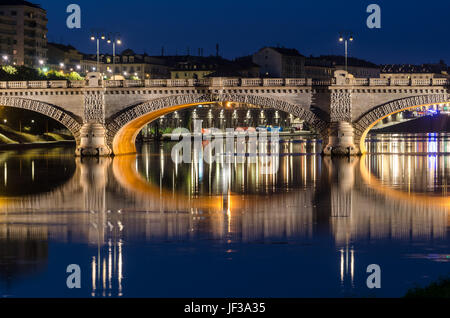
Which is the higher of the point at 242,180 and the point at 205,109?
the point at 205,109

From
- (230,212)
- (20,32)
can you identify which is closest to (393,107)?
(230,212)

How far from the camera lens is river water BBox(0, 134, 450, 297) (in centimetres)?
2091

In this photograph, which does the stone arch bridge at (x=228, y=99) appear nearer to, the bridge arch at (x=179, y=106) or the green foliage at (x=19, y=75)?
the bridge arch at (x=179, y=106)

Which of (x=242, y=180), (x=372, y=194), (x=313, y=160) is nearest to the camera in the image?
(x=372, y=194)

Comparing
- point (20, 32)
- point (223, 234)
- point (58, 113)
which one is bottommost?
point (223, 234)

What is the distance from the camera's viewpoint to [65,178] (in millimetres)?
52812

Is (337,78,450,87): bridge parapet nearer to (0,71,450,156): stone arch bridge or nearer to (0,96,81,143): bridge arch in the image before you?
(0,71,450,156): stone arch bridge

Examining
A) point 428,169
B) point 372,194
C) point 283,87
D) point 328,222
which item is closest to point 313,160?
point 283,87

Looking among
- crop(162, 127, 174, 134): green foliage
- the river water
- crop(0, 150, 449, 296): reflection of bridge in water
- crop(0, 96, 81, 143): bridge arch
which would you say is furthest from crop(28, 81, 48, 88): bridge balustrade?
crop(162, 127, 174, 134): green foliage

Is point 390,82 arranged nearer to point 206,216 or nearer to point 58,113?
point 58,113

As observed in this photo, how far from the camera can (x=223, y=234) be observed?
2816cm

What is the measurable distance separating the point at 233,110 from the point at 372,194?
463 feet

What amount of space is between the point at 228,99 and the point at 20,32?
390ft

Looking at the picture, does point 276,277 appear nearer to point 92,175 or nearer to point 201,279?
point 201,279
